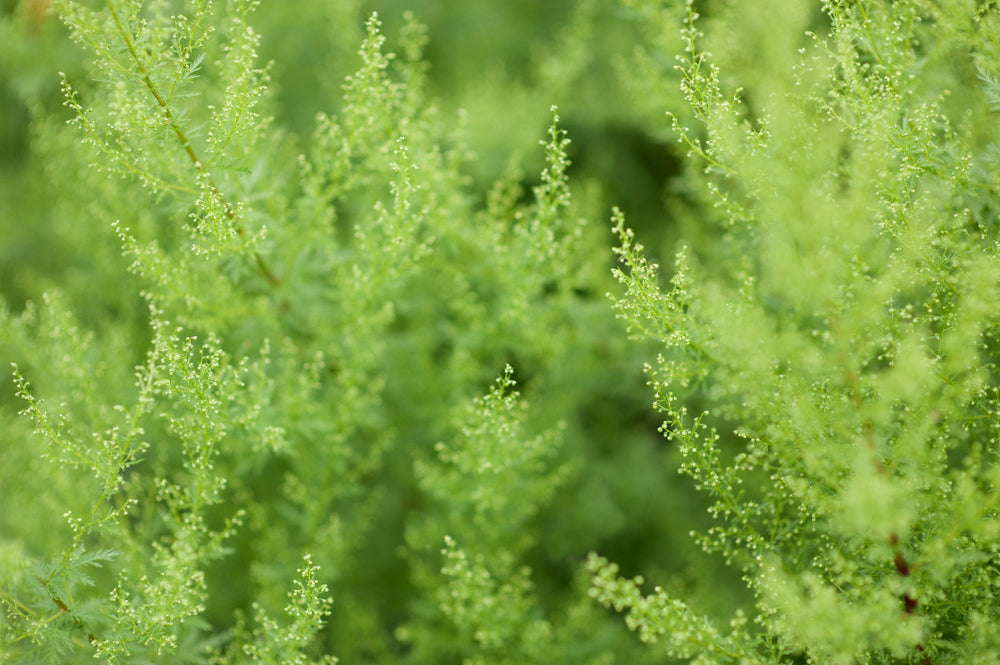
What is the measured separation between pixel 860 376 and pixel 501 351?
2280 mm

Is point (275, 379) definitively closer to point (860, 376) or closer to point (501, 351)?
point (501, 351)

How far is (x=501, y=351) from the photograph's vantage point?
4.50 metres

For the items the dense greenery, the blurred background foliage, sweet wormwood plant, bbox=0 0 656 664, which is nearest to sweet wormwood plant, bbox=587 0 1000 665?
the dense greenery

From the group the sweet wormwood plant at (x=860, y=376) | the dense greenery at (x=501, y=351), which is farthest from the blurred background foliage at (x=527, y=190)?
the sweet wormwood plant at (x=860, y=376)

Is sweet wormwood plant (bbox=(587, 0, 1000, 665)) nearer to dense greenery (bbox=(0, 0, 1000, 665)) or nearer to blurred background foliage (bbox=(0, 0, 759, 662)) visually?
dense greenery (bbox=(0, 0, 1000, 665))

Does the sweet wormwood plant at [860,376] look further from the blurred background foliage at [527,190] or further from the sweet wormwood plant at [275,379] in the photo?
the blurred background foliage at [527,190]

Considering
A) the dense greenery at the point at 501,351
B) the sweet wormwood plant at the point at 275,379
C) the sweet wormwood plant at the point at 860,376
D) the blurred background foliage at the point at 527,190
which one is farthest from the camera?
the blurred background foliage at the point at 527,190

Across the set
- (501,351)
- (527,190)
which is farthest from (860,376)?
(527,190)

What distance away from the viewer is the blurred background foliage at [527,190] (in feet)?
15.5

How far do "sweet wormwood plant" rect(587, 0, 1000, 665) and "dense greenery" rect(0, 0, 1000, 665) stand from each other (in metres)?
0.02

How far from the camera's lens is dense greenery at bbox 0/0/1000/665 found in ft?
8.46

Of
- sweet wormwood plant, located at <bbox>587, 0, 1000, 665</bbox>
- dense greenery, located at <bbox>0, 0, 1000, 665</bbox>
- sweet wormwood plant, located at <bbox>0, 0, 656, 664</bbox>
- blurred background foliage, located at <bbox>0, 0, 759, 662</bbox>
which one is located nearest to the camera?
sweet wormwood plant, located at <bbox>587, 0, 1000, 665</bbox>

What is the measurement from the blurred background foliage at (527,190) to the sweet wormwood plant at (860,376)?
137 centimetres

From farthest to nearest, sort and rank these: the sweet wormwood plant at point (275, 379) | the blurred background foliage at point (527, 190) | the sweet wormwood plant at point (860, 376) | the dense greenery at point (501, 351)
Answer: the blurred background foliage at point (527, 190) < the sweet wormwood plant at point (275, 379) < the dense greenery at point (501, 351) < the sweet wormwood plant at point (860, 376)
